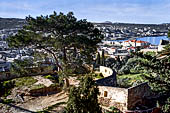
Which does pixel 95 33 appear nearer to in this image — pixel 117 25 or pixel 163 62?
pixel 163 62

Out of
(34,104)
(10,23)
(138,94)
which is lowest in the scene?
(34,104)

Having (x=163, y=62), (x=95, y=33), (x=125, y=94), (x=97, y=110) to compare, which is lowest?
(x=125, y=94)

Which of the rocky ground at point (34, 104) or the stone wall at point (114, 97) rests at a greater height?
the stone wall at point (114, 97)

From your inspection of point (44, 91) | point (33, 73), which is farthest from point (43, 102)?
point (33, 73)

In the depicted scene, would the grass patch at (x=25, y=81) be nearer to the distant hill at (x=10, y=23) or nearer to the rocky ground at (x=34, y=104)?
the rocky ground at (x=34, y=104)

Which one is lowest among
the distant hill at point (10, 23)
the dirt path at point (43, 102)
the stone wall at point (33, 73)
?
the dirt path at point (43, 102)

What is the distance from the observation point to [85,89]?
8.23 meters

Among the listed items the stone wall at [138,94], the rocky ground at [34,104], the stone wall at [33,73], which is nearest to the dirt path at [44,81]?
the rocky ground at [34,104]

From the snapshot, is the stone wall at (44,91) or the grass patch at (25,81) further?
the grass patch at (25,81)

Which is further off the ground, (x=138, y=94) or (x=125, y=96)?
(x=125, y=96)

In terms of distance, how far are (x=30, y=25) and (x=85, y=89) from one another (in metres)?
9.65

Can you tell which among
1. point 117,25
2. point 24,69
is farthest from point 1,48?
point 117,25

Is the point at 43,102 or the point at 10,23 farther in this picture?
the point at 10,23

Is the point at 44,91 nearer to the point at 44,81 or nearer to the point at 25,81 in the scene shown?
the point at 44,81
